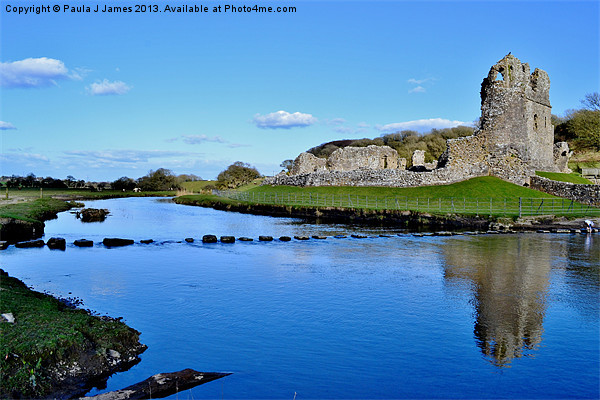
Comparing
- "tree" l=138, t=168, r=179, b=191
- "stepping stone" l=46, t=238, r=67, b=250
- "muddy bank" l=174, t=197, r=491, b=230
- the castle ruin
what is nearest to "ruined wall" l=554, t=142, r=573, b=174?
the castle ruin

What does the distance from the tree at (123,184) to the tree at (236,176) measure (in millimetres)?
25918

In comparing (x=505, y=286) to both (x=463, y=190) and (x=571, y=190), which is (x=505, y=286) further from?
(x=463, y=190)

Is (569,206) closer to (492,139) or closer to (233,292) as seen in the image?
(492,139)

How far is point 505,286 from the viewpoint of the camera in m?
13.1

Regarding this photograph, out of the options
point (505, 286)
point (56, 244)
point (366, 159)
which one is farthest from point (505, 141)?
point (56, 244)

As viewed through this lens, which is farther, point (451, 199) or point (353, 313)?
point (451, 199)

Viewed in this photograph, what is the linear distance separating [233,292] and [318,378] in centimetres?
571

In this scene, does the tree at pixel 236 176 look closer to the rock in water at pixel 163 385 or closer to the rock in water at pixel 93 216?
the rock in water at pixel 93 216

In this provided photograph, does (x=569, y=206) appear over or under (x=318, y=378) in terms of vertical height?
over

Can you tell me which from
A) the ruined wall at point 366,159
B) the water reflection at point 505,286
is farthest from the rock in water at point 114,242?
the ruined wall at point 366,159

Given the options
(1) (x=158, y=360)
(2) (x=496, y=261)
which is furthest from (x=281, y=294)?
(2) (x=496, y=261)

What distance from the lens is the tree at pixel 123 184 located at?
4038 inches

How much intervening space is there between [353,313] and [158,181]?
97.5 metres

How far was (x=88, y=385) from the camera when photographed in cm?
726
